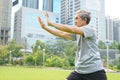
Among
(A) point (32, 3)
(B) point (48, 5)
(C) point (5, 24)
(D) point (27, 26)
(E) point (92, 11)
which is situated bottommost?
(D) point (27, 26)

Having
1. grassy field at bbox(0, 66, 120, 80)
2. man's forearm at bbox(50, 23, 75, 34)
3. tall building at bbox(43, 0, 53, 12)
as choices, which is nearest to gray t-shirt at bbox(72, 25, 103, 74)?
man's forearm at bbox(50, 23, 75, 34)

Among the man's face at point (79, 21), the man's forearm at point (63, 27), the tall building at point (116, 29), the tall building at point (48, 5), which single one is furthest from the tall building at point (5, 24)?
the man's forearm at point (63, 27)

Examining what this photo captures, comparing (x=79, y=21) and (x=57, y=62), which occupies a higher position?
(x=79, y=21)

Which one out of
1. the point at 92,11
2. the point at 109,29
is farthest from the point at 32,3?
the point at 109,29

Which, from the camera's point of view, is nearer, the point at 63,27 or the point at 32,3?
the point at 63,27

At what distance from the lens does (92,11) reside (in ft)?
372

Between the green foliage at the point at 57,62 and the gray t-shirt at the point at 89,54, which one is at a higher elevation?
the gray t-shirt at the point at 89,54

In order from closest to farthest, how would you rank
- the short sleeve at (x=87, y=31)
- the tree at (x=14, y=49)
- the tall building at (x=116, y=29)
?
the short sleeve at (x=87, y=31) → the tree at (x=14, y=49) → the tall building at (x=116, y=29)

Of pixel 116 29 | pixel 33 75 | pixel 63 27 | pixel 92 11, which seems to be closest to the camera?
pixel 63 27

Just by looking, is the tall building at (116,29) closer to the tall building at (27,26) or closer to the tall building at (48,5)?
the tall building at (48,5)

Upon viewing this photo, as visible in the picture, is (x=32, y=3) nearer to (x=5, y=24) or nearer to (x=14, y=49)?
(x=5, y=24)

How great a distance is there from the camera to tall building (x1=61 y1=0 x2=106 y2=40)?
371 ft

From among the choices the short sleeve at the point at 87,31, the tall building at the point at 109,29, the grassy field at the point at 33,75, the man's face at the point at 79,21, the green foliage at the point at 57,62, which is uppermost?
the tall building at the point at 109,29

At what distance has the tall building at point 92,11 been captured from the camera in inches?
4449
